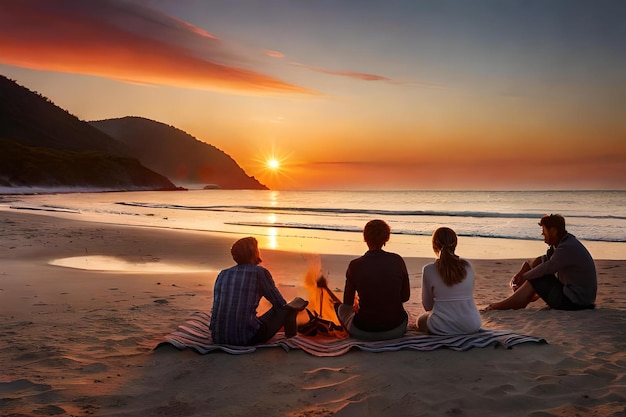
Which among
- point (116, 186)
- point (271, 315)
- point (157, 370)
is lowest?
point (157, 370)

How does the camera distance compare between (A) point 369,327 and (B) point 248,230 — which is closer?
(A) point 369,327

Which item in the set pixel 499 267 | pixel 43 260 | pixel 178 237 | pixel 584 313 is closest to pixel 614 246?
pixel 499 267

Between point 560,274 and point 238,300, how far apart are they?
4.90 meters

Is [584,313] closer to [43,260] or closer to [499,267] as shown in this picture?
[499,267]

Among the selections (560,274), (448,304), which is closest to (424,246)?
(560,274)

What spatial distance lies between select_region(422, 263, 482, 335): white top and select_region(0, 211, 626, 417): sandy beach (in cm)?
54

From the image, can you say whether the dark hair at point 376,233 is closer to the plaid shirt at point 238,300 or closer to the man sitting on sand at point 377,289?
the man sitting on sand at point 377,289

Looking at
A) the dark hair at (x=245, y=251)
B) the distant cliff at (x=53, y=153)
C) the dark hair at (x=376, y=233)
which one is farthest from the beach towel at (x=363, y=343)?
the distant cliff at (x=53, y=153)

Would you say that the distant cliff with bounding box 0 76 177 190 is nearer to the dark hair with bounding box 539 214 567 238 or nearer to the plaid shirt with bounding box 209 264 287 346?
the plaid shirt with bounding box 209 264 287 346

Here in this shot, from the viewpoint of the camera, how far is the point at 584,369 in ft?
17.6

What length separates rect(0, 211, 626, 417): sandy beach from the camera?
4586 mm

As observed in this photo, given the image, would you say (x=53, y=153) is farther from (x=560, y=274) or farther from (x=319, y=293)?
(x=560, y=274)

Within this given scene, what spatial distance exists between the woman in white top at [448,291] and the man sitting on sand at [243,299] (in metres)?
1.84

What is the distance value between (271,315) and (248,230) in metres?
21.0
